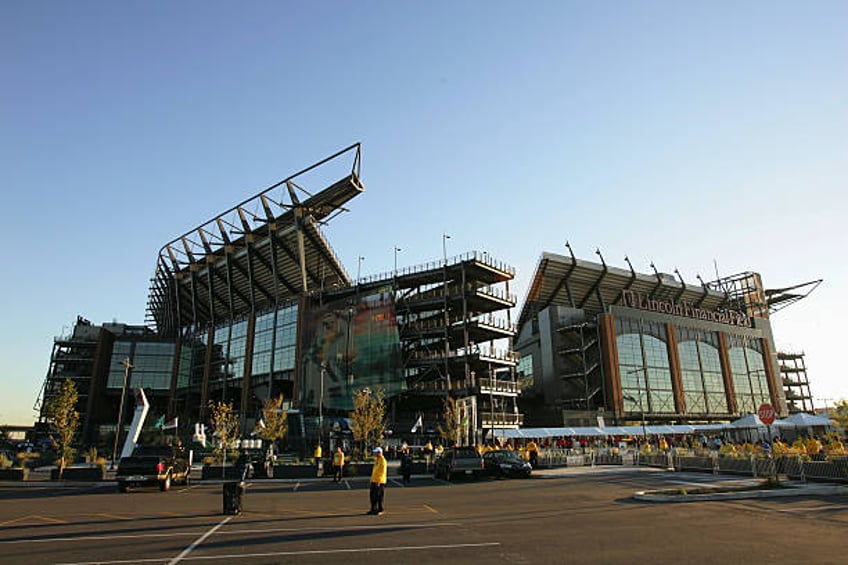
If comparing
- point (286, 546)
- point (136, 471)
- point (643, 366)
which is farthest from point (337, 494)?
point (643, 366)

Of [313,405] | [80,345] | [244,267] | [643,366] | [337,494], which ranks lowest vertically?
Result: [337,494]

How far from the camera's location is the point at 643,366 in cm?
7794

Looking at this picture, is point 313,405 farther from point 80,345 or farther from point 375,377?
point 80,345

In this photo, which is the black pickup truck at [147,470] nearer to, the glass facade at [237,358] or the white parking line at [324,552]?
the white parking line at [324,552]

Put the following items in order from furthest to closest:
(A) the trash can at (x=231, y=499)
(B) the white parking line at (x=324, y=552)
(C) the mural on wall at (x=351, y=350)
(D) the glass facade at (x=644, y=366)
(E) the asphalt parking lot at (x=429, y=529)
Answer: (D) the glass facade at (x=644, y=366)
(C) the mural on wall at (x=351, y=350)
(A) the trash can at (x=231, y=499)
(E) the asphalt parking lot at (x=429, y=529)
(B) the white parking line at (x=324, y=552)

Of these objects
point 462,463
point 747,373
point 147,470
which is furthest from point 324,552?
point 747,373

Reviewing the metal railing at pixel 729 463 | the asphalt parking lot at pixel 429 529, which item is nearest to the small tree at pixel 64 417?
the asphalt parking lot at pixel 429 529

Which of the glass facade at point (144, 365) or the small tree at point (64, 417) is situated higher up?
the glass facade at point (144, 365)

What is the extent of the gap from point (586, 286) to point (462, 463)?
64.7 m

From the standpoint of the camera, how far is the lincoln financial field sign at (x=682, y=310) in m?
82.4

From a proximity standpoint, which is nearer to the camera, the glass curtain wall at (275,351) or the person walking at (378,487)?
the person walking at (378,487)

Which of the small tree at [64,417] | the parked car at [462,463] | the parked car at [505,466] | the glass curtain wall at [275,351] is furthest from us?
the glass curtain wall at [275,351]

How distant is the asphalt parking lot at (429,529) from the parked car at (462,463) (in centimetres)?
606

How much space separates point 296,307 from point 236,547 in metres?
62.1
